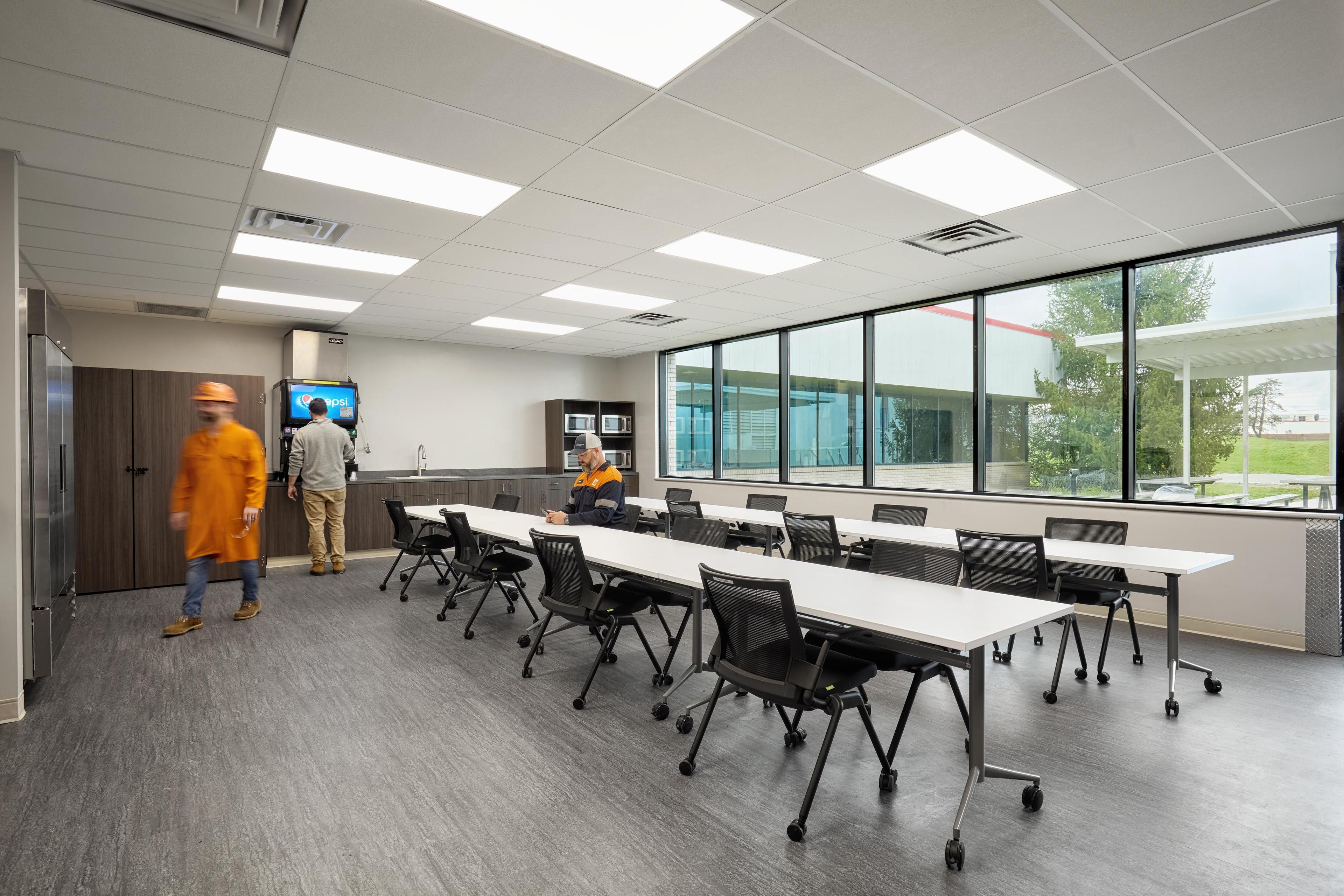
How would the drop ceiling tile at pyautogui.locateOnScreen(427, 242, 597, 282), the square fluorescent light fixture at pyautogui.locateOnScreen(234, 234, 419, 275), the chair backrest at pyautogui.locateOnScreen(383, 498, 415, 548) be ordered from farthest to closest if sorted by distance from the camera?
1. the chair backrest at pyautogui.locateOnScreen(383, 498, 415, 548)
2. the drop ceiling tile at pyautogui.locateOnScreen(427, 242, 597, 282)
3. the square fluorescent light fixture at pyautogui.locateOnScreen(234, 234, 419, 275)

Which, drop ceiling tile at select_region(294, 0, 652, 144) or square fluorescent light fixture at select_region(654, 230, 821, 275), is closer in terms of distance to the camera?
drop ceiling tile at select_region(294, 0, 652, 144)

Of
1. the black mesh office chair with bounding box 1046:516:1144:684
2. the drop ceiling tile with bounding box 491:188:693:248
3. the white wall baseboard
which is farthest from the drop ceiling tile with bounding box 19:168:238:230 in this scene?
the white wall baseboard

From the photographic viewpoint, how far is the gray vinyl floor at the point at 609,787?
6.88ft

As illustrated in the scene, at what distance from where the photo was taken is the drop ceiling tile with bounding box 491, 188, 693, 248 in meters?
4.04

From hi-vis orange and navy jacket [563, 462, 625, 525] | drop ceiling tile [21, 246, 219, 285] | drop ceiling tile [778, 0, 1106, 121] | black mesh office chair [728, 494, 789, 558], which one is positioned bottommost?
black mesh office chair [728, 494, 789, 558]

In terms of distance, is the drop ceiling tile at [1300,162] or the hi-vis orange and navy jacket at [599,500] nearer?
the drop ceiling tile at [1300,162]

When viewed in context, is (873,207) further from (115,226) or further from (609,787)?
(115,226)

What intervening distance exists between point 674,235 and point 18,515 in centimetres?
394

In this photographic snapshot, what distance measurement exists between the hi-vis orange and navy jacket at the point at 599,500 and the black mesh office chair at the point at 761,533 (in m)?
0.97

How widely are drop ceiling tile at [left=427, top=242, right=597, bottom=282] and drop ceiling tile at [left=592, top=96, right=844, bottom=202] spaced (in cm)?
191

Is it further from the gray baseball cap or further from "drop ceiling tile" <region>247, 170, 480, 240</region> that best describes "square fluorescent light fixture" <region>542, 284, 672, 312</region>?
"drop ceiling tile" <region>247, 170, 480, 240</region>

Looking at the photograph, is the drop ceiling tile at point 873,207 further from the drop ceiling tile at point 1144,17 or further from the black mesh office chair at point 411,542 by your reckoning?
the black mesh office chair at point 411,542

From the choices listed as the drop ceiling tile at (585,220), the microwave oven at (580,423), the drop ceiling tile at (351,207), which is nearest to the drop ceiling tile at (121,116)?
the drop ceiling tile at (351,207)

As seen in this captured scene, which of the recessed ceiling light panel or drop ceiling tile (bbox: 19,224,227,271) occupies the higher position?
the recessed ceiling light panel
